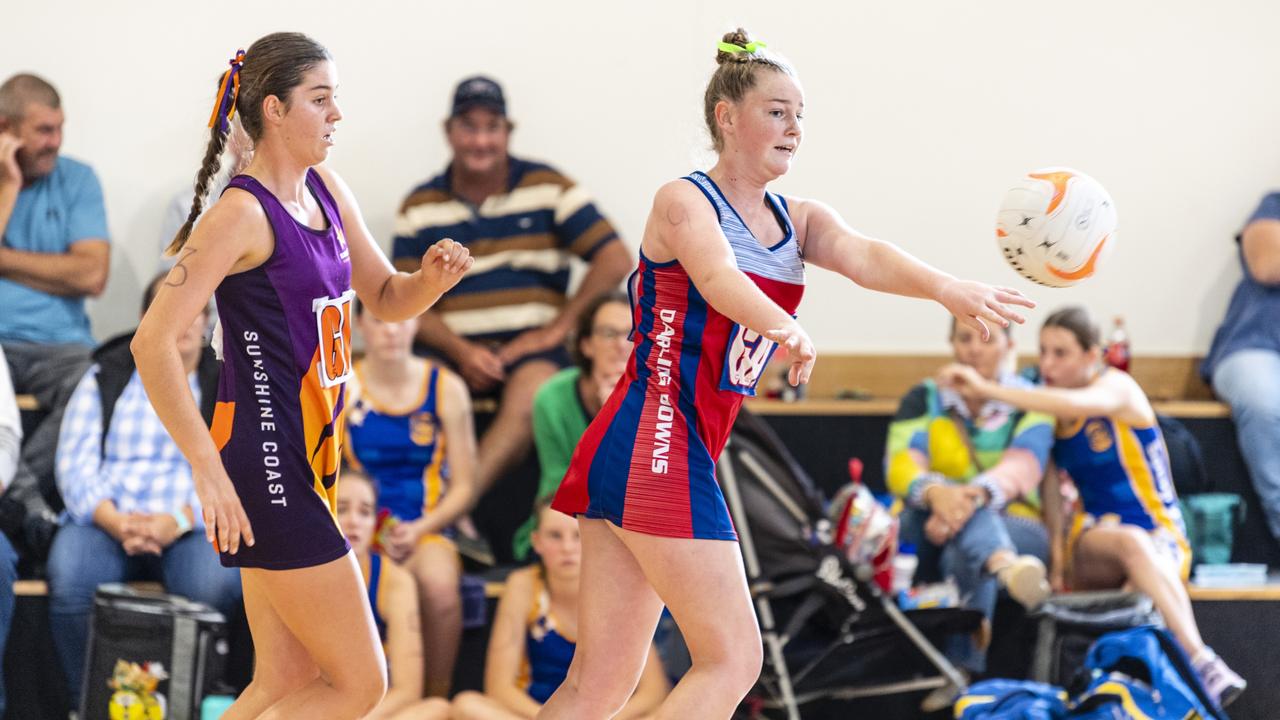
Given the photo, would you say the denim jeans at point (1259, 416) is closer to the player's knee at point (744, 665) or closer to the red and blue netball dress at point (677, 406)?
the red and blue netball dress at point (677, 406)

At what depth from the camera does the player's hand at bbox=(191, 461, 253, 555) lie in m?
2.63

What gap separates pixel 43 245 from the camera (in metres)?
5.31

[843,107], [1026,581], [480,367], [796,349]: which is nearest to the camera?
[796,349]

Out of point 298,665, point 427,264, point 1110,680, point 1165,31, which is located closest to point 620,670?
point 298,665

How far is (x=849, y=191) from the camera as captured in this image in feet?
20.1

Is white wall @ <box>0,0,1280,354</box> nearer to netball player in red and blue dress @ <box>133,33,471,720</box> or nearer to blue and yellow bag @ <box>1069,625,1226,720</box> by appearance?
blue and yellow bag @ <box>1069,625,1226,720</box>

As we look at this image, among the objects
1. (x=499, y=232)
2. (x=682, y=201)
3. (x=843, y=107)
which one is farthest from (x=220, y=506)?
(x=843, y=107)

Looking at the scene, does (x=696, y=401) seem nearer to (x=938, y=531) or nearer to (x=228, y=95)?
(x=228, y=95)

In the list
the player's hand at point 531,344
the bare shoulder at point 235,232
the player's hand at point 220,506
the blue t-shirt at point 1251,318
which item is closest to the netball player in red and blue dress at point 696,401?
the player's hand at point 220,506

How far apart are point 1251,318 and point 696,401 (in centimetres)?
375

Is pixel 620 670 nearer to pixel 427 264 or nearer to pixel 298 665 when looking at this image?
pixel 298 665

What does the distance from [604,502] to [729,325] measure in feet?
1.36

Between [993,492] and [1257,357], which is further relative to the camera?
[1257,357]

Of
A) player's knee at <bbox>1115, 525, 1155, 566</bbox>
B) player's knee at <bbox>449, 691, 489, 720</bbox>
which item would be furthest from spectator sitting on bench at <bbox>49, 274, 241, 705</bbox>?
player's knee at <bbox>1115, 525, 1155, 566</bbox>
